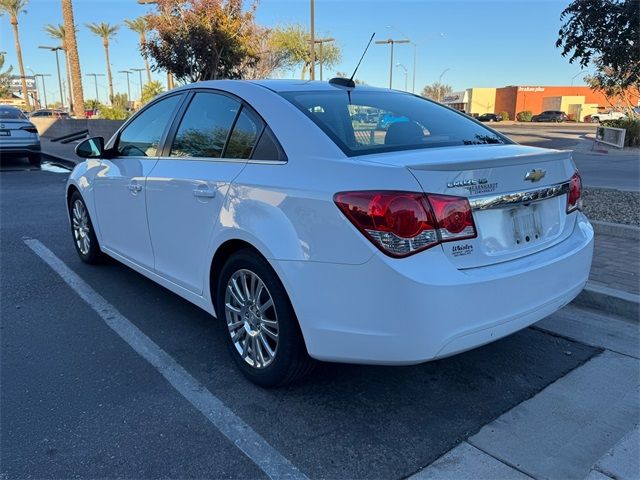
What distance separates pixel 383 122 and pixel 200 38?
51.0ft

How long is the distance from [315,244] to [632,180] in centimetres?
1050

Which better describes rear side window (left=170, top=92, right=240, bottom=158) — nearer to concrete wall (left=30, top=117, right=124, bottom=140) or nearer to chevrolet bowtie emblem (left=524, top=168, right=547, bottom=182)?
chevrolet bowtie emblem (left=524, top=168, right=547, bottom=182)

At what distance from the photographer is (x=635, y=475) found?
2.28m

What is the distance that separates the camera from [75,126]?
69.8ft

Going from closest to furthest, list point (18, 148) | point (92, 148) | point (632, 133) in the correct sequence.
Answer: point (92, 148)
point (18, 148)
point (632, 133)

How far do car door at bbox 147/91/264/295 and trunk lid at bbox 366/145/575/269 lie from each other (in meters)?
0.98

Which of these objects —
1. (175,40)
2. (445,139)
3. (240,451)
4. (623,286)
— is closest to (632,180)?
(623,286)

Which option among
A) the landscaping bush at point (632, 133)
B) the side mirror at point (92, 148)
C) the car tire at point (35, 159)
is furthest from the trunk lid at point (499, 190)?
the landscaping bush at point (632, 133)

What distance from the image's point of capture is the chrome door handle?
9.99 feet

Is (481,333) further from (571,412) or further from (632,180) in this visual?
(632,180)

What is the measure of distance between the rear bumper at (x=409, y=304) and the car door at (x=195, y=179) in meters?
0.76

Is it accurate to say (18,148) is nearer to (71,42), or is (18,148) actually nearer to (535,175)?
(71,42)

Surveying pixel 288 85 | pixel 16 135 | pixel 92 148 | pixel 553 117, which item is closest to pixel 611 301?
pixel 288 85

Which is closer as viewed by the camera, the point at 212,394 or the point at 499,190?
the point at 499,190
